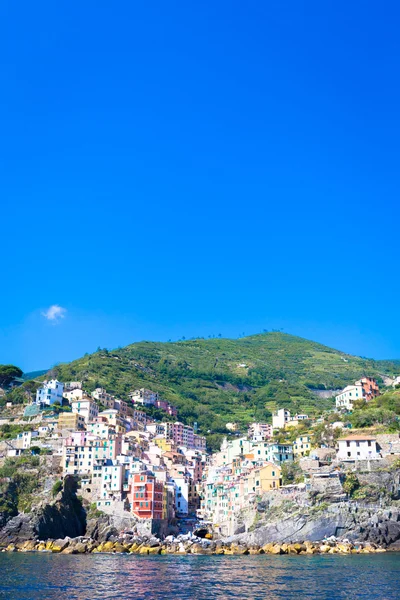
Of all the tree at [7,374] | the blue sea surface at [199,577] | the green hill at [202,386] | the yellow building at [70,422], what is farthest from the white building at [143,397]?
the blue sea surface at [199,577]

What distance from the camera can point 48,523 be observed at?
2785 inches

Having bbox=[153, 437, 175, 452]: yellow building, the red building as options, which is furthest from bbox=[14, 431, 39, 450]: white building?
bbox=[153, 437, 175, 452]: yellow building

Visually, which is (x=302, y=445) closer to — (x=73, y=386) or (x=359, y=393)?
(x=359, y=393)

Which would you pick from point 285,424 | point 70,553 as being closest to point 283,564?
point 70,553

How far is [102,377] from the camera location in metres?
139

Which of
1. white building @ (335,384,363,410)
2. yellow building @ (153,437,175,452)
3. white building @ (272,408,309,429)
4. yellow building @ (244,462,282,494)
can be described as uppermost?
white building @ (335,384,363,410)

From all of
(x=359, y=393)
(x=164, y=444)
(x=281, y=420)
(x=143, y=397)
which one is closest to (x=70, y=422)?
(x=164, y=444)

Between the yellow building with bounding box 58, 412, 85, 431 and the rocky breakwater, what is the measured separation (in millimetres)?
26403

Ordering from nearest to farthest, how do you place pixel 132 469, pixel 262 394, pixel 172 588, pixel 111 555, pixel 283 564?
pixel 172 588
pixel 283 564
pixel 111 555
pixel 132 469
pixel 262 394

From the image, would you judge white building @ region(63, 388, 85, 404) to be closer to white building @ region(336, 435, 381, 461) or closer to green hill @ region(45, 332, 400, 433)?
green hill @ region(45, 332, 400, 433)

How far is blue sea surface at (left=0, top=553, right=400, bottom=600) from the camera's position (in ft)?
120

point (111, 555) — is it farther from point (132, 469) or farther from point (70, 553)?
point (132, 469)

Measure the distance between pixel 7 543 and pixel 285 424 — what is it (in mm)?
62316

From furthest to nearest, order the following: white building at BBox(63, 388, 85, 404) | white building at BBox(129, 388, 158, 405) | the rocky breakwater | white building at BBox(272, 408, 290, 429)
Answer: white building at BBox(129, 388, 158, 405) → white building at BBox(272, 408, 290, 429) → white building at BBox(63, 388, 85, 404) → the rocky breakwater
